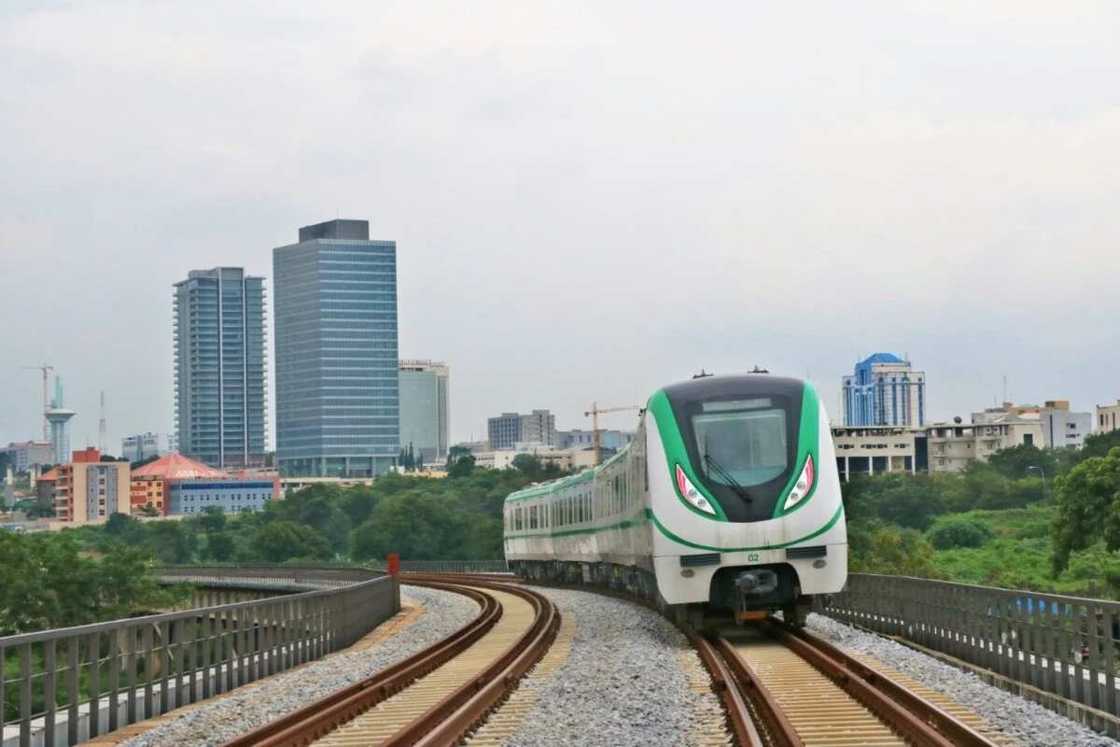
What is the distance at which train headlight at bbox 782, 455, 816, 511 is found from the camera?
21297 millimetres

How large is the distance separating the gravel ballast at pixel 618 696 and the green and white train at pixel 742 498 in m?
1.04

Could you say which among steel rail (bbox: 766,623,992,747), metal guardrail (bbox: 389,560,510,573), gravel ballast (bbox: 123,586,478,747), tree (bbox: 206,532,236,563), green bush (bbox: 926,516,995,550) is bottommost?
tree (bbox: 206,532,236,563)

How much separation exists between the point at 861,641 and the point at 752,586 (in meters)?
1.57

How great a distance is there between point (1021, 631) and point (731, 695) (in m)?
3.52

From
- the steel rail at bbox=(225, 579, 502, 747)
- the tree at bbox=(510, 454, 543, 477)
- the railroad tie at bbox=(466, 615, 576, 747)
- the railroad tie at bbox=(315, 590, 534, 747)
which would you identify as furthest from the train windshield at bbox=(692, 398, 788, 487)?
the tree at bbox=(510, 454, 543, 477)

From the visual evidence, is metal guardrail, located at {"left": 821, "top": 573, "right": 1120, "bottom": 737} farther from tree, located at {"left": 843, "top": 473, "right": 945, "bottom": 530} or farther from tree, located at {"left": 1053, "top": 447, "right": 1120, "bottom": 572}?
tree, located at {"left": 843, "top": 473, "right": 945, "bottom": 530}

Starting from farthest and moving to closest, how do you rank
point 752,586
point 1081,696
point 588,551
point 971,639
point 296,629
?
point 588,551, point 296,629, point 752,586, point 971,639, point 1081,696

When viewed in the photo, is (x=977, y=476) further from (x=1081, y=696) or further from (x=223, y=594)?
(x=1081, y=696)

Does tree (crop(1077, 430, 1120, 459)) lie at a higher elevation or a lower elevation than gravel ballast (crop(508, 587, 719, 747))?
higher

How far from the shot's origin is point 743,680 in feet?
54.1

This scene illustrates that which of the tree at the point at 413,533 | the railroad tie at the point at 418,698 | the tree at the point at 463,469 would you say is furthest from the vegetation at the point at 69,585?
the tree at the point at 463,469

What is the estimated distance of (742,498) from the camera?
21.3m

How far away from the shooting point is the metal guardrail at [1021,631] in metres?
14.0

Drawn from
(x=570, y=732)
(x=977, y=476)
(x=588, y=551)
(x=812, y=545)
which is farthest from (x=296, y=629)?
(x=977, y=476)
